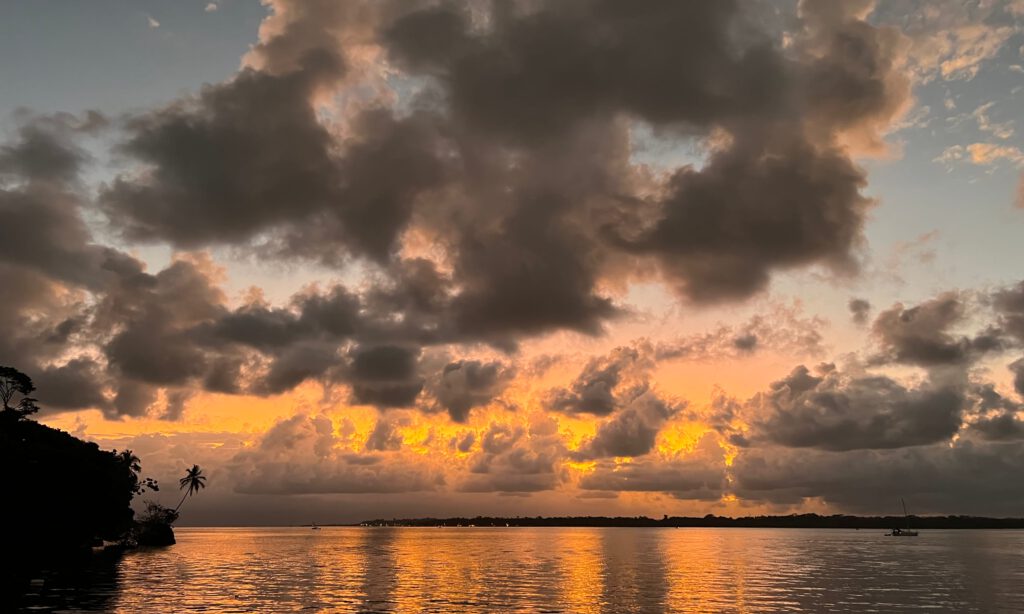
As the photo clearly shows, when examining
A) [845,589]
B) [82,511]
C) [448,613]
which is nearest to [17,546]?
[82,511]

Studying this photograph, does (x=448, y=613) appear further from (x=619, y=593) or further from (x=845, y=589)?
(x=845, y=589)

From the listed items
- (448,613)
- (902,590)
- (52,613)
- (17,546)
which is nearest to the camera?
(52,613)

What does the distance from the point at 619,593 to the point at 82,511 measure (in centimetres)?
8597

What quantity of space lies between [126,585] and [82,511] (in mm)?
32816

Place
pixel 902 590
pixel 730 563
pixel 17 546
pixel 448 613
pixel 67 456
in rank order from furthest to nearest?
Result: pixel 730 563 → pixel 67 456 → pixel 17 546 → pixel 902 590 → pixel 448 613

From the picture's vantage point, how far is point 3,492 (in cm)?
9638

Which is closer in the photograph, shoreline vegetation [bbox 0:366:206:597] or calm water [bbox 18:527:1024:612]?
calm water [bbox 18:527:1024:612]

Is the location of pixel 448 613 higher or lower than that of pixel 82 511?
lower

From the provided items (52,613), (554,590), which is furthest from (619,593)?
(52,613)

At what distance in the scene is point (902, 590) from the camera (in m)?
96.2

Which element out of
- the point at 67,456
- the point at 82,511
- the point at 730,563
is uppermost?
the point at 67,456

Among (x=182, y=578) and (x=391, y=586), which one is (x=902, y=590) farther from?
(x=182, y=578)

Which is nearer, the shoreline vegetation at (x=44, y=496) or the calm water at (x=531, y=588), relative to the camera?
the calm water at (x=531, y=588)

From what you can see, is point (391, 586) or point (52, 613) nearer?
point (52, 613)
